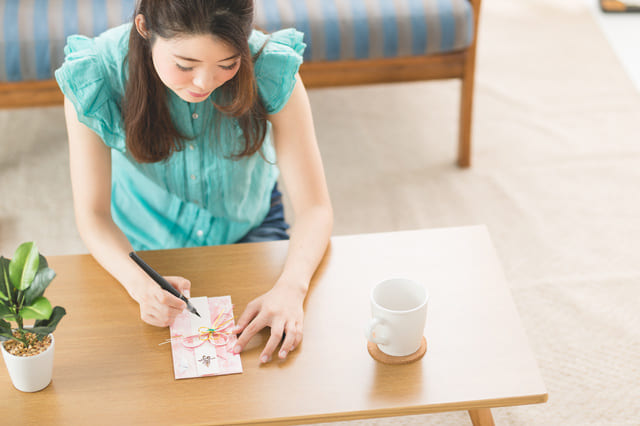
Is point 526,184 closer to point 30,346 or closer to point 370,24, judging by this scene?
point 370,24

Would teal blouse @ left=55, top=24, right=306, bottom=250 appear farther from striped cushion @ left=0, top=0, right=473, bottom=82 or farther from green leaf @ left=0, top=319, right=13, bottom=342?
striped cushion @ left=0, top=0, right=473, bottom=82

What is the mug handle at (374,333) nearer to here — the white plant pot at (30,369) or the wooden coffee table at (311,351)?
the wooden coffee table at (311,351)

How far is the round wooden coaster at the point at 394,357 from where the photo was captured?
1.18 meters

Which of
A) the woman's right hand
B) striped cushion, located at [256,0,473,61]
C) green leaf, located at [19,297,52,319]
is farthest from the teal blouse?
striped cushion, located at [256,0,473,61]

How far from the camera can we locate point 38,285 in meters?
1.07

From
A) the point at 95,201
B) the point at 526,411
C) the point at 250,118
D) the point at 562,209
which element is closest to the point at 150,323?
the point at 95,201

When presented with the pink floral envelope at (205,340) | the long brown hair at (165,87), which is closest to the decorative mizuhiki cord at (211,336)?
the pink floral envelope at (205,340)

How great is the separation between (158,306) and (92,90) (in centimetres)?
42

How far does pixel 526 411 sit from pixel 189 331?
0.96m

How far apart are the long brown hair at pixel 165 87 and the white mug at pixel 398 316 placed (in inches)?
17.8

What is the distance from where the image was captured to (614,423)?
70.2 inches

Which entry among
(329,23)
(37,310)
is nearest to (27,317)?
(37,310)

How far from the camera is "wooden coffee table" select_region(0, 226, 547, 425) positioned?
1.12m

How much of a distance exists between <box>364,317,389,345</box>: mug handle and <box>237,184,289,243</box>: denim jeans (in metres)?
0.61
